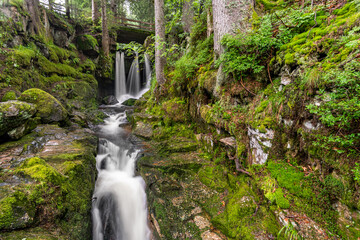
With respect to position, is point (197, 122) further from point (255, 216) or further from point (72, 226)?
point (72, 226)

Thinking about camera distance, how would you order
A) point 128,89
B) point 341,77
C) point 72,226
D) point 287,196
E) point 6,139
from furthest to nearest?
point 128,89
point 6,139
point 72,226
point 287,196
point 341,77

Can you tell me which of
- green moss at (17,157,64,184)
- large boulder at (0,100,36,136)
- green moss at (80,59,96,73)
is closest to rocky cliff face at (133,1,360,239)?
green moss at (17,157,64,184)

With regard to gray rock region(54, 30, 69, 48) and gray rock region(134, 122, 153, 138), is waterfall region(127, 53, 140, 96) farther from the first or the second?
gray rock region(134, 122, 153, 138)

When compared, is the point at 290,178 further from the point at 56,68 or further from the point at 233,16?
the point at 56,68

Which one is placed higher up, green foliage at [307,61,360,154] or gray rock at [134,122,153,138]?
green foliage at [307,61,360,154]

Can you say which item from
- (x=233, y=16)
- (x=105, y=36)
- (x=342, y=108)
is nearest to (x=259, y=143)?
(x=342, y=108)

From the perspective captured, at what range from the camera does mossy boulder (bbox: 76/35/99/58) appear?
44.7ft

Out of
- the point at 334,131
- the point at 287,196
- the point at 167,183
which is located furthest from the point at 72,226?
the point at 334,131

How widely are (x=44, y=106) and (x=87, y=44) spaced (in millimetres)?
9727

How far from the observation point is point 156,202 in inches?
144

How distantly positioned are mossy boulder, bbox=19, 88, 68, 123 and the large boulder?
1.10 metres

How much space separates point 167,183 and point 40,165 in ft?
8.91

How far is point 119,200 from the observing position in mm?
4395

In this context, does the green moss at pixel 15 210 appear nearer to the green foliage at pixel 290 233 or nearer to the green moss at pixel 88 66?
the green foliage at pixel 290 233
